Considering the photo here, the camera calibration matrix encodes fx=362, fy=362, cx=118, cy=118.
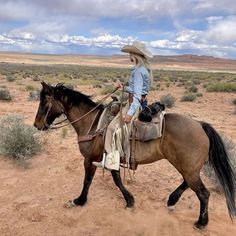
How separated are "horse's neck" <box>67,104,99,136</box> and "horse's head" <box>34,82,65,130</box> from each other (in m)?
0.18

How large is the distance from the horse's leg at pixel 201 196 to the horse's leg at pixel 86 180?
155 centimetres

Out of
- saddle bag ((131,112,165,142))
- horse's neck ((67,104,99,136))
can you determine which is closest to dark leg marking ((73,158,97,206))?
horse's neck ((67,104,99,136))

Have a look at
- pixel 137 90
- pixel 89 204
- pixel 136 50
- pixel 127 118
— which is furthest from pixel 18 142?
pixel 136 50

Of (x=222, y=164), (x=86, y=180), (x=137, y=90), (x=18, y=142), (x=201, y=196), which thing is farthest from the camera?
(x=18, y=142)

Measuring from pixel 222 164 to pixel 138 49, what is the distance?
2.06m

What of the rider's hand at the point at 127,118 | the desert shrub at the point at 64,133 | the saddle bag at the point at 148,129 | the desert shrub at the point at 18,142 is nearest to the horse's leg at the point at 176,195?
the saddle bag at the point at 148,129

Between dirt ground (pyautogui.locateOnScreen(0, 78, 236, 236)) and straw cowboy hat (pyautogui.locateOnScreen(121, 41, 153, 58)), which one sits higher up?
straw cowboy hat (pyautogui.locateOnScreen(121, 41, 153, 58))

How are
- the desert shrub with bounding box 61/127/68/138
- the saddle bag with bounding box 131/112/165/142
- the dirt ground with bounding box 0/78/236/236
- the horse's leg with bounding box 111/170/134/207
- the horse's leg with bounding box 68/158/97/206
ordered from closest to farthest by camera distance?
the saddle bag with bounding box 131/112/165/142, the dirt ground with bounding box 0/78/236/236, the horse's leg with bounding box 68/158/97/206, the horse's leg with bounding box 111/170/134/207, the desert shrub with bounding box 61/127/68/138

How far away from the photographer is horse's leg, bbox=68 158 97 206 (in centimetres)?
567

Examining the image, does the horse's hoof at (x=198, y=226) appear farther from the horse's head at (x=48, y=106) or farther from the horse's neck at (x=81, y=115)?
the horse's head at (x=48, y=106)

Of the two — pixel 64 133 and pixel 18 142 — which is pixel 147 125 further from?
pixel 64 133

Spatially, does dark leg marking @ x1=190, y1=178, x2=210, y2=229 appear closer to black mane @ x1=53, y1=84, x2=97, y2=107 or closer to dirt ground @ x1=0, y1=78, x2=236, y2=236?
dirt ground @ x1=0, y1=78, x2=236, y2=236

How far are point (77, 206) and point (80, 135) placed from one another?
1.18 meters

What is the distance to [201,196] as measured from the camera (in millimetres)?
5145
